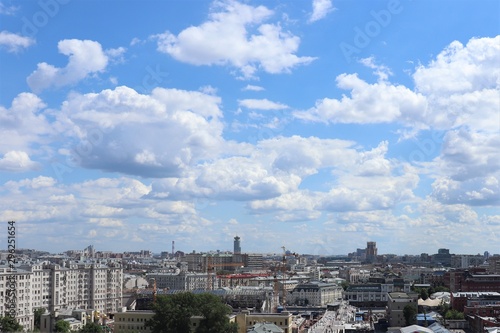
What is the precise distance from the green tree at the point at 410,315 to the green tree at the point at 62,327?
84.9ft

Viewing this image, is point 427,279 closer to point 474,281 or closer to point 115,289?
point 474,281

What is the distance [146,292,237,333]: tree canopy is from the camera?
36.7 metres

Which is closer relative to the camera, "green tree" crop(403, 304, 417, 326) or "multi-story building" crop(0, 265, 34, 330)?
"multi-story building" crop(0, 265, 34, 330)

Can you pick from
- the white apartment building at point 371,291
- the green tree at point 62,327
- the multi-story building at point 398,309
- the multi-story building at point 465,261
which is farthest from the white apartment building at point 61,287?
the multi-story building at point 465,261

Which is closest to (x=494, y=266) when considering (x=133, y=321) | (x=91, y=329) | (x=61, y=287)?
(x=61, y=287)

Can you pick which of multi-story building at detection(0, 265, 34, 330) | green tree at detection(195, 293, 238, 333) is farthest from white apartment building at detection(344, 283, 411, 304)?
green tree at detection(195, 293, 238, 333)

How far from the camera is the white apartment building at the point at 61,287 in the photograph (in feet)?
167

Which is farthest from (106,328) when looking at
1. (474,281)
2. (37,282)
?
(474,281)

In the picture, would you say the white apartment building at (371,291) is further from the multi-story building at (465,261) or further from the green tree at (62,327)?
the multi-story building at (465,261)

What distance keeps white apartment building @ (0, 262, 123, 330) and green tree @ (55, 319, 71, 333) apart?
7.09 metres

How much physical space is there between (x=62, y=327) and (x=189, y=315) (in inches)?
359

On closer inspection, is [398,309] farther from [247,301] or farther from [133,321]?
[133,321]

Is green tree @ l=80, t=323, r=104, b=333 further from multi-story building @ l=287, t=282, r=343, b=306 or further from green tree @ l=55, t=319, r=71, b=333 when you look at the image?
multi-story building @ l=287, t=282, r=343, b=306

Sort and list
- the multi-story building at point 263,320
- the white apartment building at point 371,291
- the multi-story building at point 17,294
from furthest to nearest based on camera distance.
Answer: the white apartment building at point 371,291 → the multi-story building at point 17,294 → the multi-story building at point 263,320
